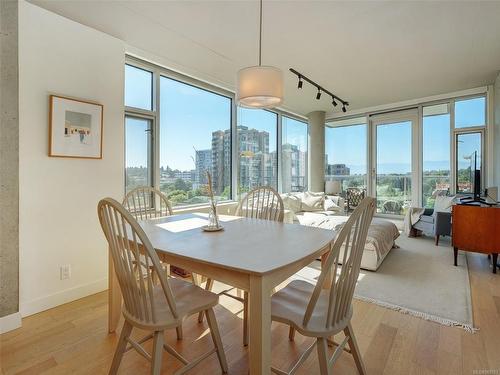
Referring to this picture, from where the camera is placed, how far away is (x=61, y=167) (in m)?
2.44

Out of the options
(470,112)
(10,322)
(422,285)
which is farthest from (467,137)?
(10,322)

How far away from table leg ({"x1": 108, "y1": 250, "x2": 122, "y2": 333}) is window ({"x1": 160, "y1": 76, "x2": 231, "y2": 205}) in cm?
168

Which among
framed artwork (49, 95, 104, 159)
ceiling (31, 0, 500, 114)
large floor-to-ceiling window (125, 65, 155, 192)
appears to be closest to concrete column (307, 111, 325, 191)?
ceiling (31, 0, 500, 114)

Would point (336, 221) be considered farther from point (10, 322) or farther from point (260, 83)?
point (10, 322)

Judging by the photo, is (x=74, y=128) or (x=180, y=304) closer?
(x=180, y=304)

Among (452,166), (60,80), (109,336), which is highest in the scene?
(60,80)

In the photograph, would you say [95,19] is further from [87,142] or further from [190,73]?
[190,73]

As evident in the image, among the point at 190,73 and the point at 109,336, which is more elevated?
the point at 190,73

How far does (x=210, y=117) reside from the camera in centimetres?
443

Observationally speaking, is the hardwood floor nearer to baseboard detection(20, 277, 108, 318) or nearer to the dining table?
baseboard detection(20, 277, 108, 318)

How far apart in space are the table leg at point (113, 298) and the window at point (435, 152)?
561 cm

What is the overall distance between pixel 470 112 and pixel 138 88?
562 cm

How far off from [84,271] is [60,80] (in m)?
1.76

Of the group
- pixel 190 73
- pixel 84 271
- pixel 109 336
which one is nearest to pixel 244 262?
pixel 109 336
